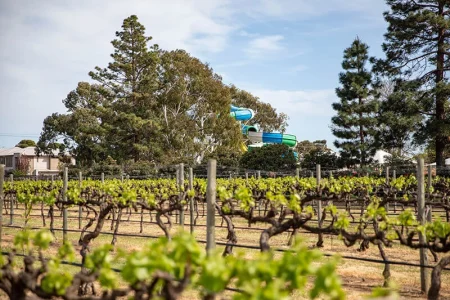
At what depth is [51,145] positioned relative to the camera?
1625 inches

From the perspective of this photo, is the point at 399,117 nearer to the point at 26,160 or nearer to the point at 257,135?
the point at 257,135

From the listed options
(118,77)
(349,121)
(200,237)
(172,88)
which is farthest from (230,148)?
(200,237)

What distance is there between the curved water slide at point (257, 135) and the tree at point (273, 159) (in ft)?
34.9

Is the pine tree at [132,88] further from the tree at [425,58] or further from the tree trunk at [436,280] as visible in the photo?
the tree trunk at [436,280]

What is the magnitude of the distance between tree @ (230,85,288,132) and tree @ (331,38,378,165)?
18.6 meters

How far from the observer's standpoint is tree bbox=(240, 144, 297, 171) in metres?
28.8

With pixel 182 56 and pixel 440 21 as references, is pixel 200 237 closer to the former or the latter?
pixel 440 21

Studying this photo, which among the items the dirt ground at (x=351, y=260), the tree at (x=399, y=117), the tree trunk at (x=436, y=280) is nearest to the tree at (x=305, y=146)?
the tree at (x=399, y=117)

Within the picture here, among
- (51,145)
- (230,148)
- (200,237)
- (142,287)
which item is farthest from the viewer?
(51,145)

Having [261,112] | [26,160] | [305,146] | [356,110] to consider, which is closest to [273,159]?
[356,110]

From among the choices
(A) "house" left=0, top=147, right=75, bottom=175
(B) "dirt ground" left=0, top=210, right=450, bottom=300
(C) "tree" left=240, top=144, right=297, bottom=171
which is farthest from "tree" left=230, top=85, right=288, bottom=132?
(B) "dirt ground" left=0, top=210, right=450, bottom=300

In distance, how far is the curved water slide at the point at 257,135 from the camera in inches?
1582

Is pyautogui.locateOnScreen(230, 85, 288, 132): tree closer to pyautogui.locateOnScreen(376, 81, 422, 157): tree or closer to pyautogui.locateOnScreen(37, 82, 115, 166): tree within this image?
pyautogui.locateOnScreen(37, 82, 115, 166): tree

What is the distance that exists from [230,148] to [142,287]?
33210 millimetres
